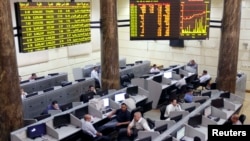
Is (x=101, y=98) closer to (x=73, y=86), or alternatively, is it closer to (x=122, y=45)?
(x=73, y=86)

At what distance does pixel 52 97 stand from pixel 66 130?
3.20m

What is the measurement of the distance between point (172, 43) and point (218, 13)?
259cm

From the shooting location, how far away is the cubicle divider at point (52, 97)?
987 centimetres

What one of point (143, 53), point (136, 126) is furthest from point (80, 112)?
point (143, 53)

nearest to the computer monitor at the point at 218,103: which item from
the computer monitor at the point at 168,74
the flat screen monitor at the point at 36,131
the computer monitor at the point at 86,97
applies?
the computer monitor at the point at 168,74

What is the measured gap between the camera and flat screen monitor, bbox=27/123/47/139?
7.10 m

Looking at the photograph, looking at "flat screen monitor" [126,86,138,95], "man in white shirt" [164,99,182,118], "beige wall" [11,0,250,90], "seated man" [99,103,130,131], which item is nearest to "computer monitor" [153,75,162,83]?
"flat screen monitor" [126,86,138,95]

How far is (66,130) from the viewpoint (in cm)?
766

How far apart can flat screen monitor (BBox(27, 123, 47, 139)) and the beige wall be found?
5784mm

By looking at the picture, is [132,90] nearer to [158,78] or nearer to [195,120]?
[158,78]

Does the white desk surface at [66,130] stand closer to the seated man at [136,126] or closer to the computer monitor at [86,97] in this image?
the seated man at [136,126]

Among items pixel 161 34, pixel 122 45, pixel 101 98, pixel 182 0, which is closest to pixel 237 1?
pixel 182 0

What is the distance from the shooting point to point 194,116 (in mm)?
7676

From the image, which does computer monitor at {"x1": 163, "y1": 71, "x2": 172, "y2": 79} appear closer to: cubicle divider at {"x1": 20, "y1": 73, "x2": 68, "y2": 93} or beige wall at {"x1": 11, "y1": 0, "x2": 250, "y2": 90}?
beige wall at {"x1": 11, "y1": 0, "x2": 250, "y2": 90}
